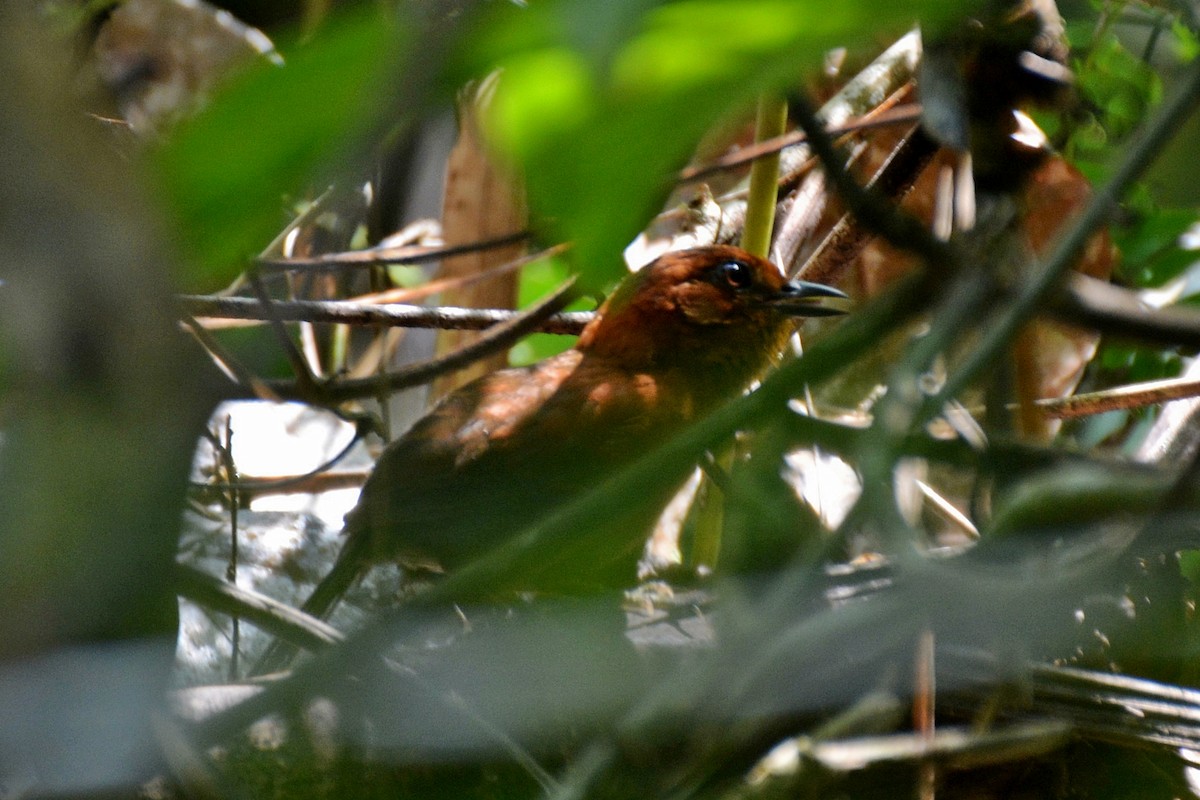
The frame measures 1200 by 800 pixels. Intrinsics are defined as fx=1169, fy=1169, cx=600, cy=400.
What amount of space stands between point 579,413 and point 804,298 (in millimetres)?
652

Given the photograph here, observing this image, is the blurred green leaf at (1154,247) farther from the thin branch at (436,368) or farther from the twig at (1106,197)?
the twig at (1106,197)

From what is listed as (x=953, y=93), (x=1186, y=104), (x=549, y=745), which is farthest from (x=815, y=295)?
(x=1186, y=104)

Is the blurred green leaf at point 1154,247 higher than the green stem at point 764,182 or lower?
lower

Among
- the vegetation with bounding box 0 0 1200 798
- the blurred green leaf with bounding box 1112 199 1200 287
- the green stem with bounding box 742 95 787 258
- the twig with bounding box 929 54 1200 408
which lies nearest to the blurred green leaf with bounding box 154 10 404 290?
the vegetation with bounding box 0 0 1200 798

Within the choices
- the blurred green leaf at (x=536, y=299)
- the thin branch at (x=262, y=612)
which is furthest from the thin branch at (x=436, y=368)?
the blurred green leaf at (x=536, y=299)

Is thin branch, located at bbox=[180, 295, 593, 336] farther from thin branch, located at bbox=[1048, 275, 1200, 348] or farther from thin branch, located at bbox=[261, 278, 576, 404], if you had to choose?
thin branch, located at bbox=[1048, 275, 1200, 348]

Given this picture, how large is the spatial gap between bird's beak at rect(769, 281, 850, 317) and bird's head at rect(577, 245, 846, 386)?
0.08 metres

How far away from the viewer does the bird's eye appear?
2.96 meters

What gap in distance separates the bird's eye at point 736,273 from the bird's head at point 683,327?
6cm

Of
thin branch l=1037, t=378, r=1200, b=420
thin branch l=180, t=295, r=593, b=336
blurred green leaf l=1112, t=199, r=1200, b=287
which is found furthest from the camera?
blurred green leaf l=1112, t=199, r=1200, b=287

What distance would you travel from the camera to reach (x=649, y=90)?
0.49 metres

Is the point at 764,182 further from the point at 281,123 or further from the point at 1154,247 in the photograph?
the point at 281,123

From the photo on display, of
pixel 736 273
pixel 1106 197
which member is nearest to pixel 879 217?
pixel 1106 197

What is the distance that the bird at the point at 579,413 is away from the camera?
2.88 meters
